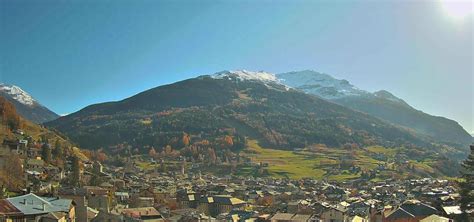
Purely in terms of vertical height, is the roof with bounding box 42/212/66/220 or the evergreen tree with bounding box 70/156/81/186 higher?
the evergreen tree with bounding box 70/156/81/186

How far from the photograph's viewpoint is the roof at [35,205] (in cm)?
4347

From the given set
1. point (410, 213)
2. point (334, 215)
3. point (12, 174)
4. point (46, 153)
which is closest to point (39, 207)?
point (12, 174)

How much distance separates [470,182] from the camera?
130ft

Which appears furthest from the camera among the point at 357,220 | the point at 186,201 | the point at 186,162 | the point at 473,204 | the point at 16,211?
the point at 186,162

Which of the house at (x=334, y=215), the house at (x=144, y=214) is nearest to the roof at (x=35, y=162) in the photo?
the house at (x=144, y=214)

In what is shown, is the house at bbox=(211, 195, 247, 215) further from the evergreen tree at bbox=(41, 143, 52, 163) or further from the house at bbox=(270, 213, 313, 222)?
the evergreen tree at bbox=(41, 143, 52, 163)

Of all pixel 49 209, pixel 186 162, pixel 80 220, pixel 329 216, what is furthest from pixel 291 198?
pixel 186 162

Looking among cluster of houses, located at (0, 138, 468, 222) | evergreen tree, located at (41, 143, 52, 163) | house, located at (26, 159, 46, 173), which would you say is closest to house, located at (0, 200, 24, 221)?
cluster of houses, located at (0, 138, 468, 222)

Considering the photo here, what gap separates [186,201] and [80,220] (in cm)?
4810

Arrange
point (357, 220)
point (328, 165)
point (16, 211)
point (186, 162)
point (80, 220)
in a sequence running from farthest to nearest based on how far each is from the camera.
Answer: point (186, 162) → point (328, 165) → point (357, 220) → point (80, 220) → point (16, 211)

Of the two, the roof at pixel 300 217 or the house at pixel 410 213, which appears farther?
the roof at pixel 300 217

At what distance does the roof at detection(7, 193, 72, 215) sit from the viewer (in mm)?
43469

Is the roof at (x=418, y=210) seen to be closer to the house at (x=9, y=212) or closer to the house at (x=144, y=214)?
the house at (x=144, y=214)

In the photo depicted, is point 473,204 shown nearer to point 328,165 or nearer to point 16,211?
point 16,211
